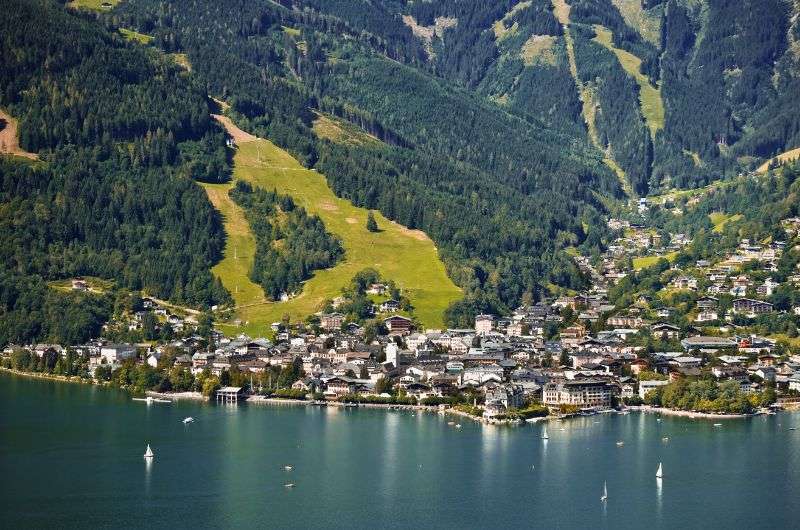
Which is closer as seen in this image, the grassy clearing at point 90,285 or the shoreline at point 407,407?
the shoreline at point 407,407

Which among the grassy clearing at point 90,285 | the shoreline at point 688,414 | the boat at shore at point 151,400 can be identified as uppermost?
the grassy clearing at point 90,285

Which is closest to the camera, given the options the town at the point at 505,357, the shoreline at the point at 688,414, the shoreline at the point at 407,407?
the shoreline at the point at 407,407

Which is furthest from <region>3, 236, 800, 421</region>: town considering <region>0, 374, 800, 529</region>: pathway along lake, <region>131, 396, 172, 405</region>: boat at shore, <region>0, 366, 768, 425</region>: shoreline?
<region>0, 374, 800, 529</region>: pathway along lake

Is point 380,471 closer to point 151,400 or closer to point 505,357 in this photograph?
point 151,400

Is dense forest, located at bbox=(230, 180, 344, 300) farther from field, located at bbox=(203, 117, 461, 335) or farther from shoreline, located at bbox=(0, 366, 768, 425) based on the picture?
shoreline, located at bbox=(0, 366, 768, 425)

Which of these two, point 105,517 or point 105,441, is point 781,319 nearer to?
point 105,441

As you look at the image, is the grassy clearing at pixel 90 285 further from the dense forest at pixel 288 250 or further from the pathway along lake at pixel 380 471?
the pathway along lake at pixel 380 471

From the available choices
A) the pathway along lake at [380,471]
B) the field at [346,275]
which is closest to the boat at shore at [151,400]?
the pathway along lake at [380,471]
